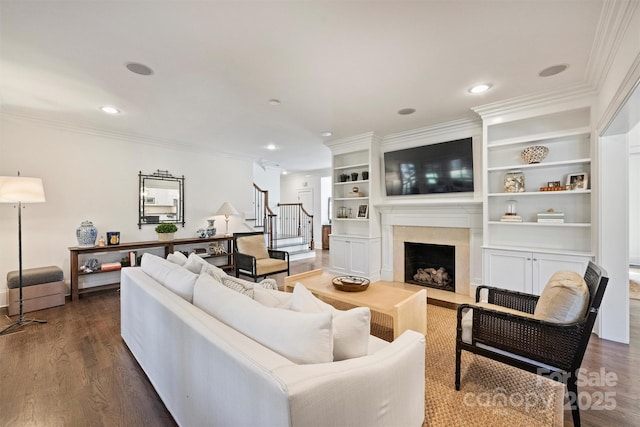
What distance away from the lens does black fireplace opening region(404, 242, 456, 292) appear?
176 inches

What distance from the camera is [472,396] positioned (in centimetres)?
189

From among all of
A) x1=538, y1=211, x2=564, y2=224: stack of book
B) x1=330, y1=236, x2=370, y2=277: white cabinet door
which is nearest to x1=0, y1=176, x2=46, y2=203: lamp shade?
x1=330, y1=236, x2=370, y2=277: white cabinet door

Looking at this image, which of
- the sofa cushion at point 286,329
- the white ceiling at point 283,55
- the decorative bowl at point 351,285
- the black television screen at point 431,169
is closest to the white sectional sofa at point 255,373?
the sofa cushion at point 286,329

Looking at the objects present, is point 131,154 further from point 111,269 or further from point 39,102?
point 111,269

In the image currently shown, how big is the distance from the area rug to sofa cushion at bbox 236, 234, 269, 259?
304cm

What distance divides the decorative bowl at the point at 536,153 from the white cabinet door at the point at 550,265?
1.12 meters

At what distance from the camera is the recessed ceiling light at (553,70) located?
8.11 feet

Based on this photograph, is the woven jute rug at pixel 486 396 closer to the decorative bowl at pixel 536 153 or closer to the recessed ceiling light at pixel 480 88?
the decorative bowl at pixel 536 153

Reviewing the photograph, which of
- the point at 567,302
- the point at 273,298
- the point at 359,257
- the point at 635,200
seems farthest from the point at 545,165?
the point at 635,200

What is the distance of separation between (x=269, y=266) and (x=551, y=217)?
147 inches

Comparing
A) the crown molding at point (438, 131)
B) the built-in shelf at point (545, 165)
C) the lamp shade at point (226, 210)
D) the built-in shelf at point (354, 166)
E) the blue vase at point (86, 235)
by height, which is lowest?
the blue vase at point (86, 235)

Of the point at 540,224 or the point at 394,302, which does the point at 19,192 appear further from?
the point at 540,224

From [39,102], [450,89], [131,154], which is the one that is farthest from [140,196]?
[450,89]

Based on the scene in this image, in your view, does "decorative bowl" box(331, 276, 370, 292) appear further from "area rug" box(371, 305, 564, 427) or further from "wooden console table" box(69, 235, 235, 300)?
"wooden console table" box(69, 235, 235, 300)
